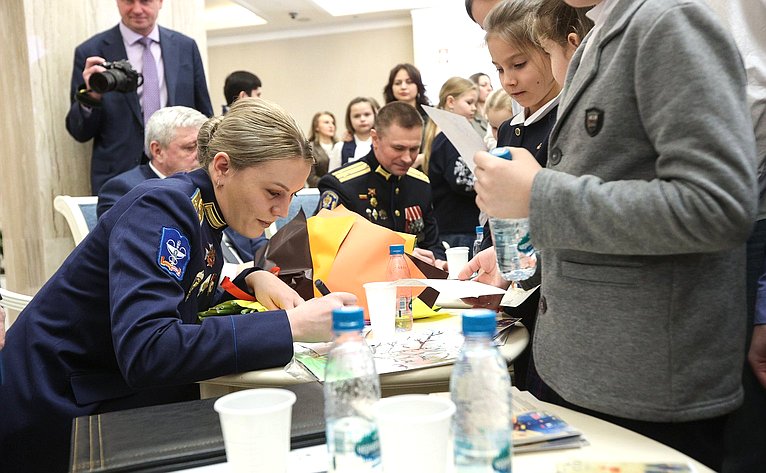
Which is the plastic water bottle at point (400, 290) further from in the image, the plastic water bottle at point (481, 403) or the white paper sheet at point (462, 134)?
the plastic water bottle at point (481, 403)

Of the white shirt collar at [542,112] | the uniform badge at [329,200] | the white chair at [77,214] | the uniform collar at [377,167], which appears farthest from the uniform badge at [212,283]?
the uniform collar at [377,167]

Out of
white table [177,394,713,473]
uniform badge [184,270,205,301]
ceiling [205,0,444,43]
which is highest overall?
ceiling [205,0,444,43]

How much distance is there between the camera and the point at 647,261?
3.04 ft

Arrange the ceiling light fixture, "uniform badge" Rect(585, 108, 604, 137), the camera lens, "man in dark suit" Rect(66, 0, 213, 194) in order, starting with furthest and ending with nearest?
the ceiling light fixture
"man in dark suit" Rect(66, 0, 213, 194)
the camera lens
"uniform badge" Rect(585, 108, 604, 137)

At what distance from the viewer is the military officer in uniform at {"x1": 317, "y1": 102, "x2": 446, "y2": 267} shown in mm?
3273

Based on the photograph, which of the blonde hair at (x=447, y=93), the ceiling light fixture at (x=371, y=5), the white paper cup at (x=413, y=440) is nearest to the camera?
the white paper cup at (x=413, y=440)

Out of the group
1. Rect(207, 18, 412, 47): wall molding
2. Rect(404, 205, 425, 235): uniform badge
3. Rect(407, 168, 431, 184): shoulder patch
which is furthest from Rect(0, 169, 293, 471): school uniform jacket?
Rect(207, 18, 412, 47): wall molding

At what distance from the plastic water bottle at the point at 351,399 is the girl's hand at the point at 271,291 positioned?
80 centimetres

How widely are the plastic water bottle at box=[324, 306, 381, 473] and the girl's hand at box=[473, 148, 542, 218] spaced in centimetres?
28

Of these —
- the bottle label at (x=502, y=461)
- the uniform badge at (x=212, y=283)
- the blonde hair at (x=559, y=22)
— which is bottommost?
the bottle label at (x=502, y=461)

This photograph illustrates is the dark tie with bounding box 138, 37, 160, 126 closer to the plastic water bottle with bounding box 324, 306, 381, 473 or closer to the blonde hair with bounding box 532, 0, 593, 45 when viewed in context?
the blonde hair with bounding box 532, 0, 593, 45

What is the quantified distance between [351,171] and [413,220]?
0.39 meters

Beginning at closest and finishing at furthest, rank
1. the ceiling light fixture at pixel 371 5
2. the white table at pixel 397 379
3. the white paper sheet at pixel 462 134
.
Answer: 1. the white table at pixel 397 379
2. the white paper sheet at pixel 462 134
3. the ceiling light fixture at pixel 371 5

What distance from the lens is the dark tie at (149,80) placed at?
139 inches
